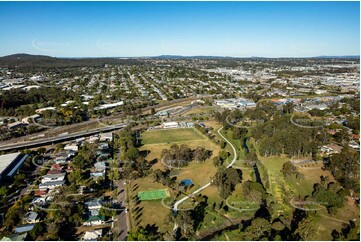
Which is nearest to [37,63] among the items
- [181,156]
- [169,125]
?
[169,125]

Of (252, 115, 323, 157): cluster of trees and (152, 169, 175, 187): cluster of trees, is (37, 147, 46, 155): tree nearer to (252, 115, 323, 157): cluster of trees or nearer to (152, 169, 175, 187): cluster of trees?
(152, 169, 175, 187): cluster of trees

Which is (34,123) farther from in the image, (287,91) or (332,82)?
(332,82)

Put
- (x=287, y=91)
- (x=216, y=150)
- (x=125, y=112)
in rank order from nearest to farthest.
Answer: (x=216, y=150) < (x=125, y=112) < (x=287, y=91)

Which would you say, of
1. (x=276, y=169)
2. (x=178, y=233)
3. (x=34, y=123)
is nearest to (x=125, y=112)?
(x=34, y=123)

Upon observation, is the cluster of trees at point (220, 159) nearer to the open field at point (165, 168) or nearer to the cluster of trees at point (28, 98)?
the open field at point (165, 168)

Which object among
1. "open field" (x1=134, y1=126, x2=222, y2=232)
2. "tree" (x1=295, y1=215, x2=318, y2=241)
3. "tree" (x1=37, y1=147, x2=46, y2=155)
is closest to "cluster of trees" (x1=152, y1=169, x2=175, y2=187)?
"open field" (x1=134, y1=126, x2=222, y2=232)
